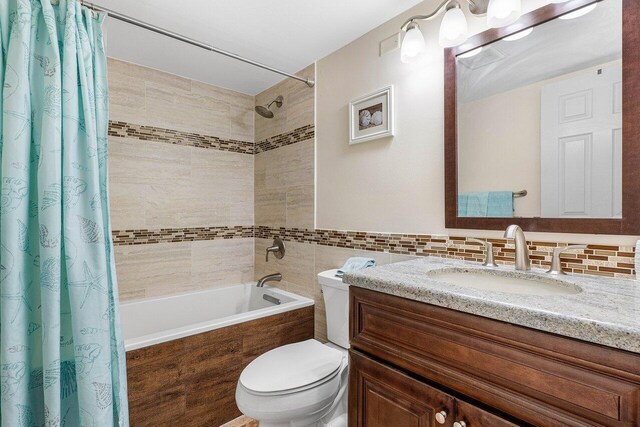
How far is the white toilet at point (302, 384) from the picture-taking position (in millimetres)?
1268

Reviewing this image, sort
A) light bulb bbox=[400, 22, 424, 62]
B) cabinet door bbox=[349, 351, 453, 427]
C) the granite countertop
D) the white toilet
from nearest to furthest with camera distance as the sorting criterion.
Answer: the granite countertop < cabinet door bbox=[349, 351, 453, 427] < the white toilet < light bulb bbox=[400, 22, 424, 62]

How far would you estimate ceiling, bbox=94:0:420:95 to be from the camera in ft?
5.33

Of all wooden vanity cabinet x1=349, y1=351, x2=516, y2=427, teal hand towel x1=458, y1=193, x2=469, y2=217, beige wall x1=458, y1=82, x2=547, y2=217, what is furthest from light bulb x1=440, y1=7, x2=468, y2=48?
wooden vanity cabinet x1=349, y1=351, x2=516, y2=427

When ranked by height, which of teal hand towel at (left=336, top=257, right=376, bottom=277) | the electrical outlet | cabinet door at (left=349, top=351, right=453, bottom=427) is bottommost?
cabinet door at (left=349, top=351, right=453, bottom=427)

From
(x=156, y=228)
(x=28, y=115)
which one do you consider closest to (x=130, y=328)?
(x=156, y=228)

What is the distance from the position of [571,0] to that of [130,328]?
289 centimetres

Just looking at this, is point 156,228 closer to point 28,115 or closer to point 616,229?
point 28,115

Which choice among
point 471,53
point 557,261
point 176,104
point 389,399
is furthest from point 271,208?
point 557,261

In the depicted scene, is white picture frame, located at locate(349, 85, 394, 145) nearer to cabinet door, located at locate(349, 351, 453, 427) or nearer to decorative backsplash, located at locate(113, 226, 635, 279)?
decorative backsplash, located at locate(113, 226, 635, 279)

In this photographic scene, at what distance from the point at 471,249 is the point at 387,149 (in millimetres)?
686

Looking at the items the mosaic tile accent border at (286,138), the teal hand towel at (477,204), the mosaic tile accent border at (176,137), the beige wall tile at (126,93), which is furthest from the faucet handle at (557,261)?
the beige wall tile at (126,93)

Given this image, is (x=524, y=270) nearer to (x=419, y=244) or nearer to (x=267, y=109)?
(x=419, y=244)

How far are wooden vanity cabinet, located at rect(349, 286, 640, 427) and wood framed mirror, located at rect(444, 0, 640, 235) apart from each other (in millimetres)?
616

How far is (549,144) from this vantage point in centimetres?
117
